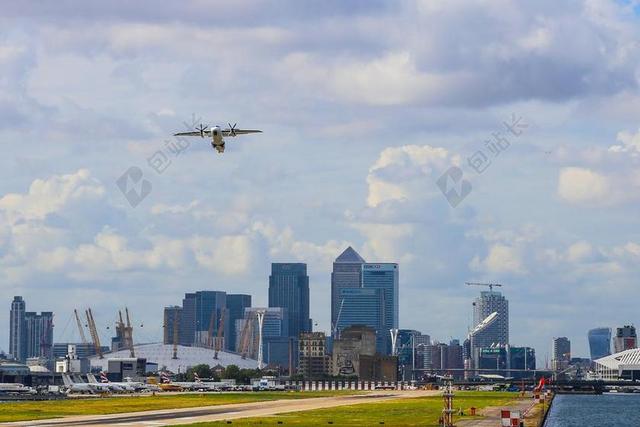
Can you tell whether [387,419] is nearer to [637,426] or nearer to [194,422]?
[194,422]

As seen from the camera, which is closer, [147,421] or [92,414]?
[147,421]

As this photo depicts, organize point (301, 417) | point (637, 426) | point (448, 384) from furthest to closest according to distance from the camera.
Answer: point (637, 426), point (301, 417), point (448, 384)

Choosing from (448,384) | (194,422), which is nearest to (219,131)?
(194,422)

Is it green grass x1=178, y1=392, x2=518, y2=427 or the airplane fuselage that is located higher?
the airplane fuselage

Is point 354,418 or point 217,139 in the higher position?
point 217,139

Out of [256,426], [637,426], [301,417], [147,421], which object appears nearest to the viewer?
[256,426]

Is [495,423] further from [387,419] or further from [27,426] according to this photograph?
[27,426]

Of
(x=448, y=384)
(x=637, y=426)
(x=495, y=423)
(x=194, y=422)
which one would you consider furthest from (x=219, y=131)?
(x=637, y=426)

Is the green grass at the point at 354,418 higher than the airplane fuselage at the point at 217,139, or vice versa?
the airplane fuselage at the point at 217,139

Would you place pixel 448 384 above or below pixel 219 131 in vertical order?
below
